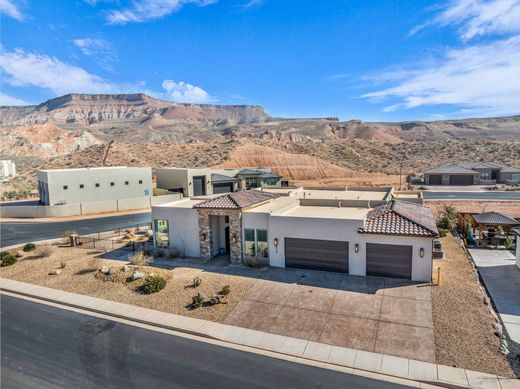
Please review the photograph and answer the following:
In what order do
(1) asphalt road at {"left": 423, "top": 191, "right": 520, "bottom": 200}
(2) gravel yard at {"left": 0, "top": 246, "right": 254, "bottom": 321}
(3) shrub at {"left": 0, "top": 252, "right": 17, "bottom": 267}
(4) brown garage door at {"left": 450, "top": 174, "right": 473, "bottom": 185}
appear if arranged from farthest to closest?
(4) brown garage door at {"left": 450, "top": 174, "right": 473, "bottom": 185}
(1) asphalt road at {"left": 423, "top": 191, "right": 520, "bottom": 200}
(3) shrub at {"left": 0, "top": 252, "right": 17, "bottom": 267}
(2) gravel yard at {"left": 0, "top": 246, "right": 254, "bottom": 321}

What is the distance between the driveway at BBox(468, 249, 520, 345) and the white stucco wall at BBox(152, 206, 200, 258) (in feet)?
52.0

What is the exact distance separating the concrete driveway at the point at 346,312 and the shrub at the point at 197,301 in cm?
165

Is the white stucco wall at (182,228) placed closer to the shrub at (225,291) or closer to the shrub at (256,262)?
the shrub at (256,262)

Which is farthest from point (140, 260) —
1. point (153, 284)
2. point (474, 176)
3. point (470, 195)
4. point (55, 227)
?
point (474, 176)

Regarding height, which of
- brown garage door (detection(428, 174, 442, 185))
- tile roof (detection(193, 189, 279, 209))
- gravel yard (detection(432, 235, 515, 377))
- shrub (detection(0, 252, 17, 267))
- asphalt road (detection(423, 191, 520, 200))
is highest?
tile roof (detection(193, 189, 279, 209))

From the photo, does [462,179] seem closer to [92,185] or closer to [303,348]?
Result: [92,185]

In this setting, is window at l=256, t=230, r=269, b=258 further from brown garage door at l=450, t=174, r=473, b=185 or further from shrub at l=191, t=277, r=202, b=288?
brown garage door at l=450, t=174, r=473, b=185

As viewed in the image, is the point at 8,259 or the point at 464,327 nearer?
the point at 464,327

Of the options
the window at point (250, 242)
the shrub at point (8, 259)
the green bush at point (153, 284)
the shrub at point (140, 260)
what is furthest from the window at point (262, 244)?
the shrub at point (8, 259)

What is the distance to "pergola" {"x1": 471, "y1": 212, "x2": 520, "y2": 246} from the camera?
2367 cm

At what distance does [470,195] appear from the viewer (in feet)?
155

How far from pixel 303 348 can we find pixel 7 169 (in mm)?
95148

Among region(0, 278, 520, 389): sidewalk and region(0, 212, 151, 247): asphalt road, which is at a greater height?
region(0, 212, 151, 247): asphalt road

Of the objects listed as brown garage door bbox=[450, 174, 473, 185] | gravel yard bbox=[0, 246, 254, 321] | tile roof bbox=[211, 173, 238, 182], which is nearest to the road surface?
brown garage door bbox=[450, 174, 473, 185]
